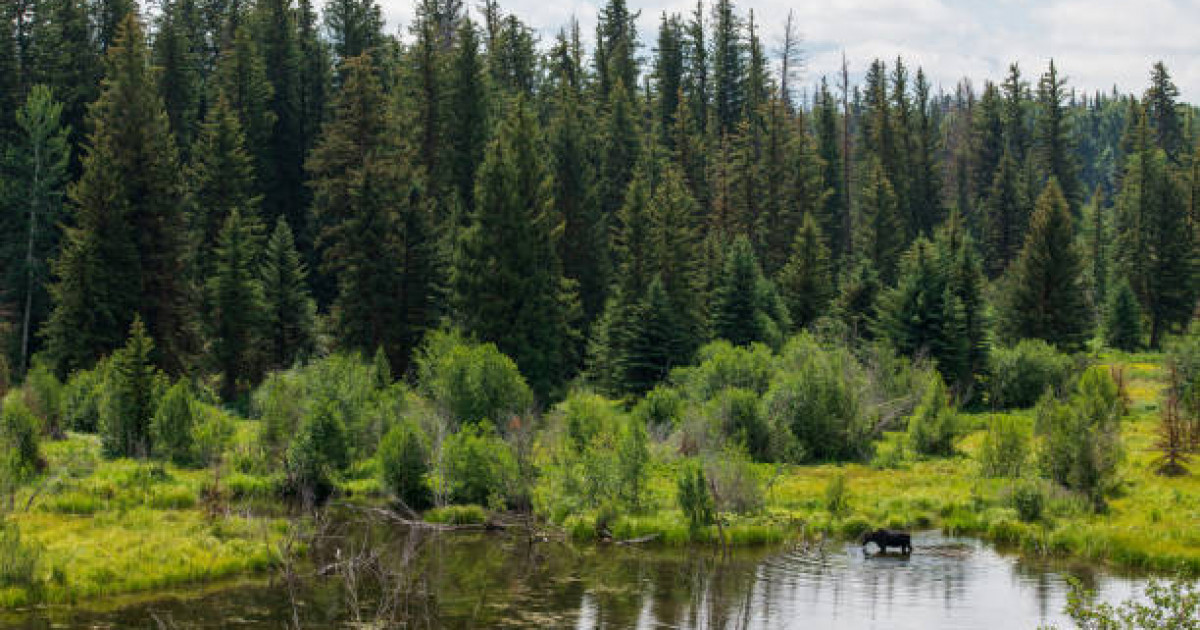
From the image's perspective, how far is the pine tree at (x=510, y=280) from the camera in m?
46.1

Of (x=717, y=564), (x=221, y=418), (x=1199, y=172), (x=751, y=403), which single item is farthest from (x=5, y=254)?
(x=1199, y=172)

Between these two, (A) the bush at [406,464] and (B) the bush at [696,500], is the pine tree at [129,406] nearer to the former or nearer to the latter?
(A) the bush at [406,464]

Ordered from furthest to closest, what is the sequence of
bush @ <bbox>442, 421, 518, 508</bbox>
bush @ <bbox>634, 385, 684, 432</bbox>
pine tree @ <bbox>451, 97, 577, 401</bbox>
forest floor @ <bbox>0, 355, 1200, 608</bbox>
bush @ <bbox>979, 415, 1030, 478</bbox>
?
1. pine tree @ <bbox>451, 97, 577, 401</bbox>
2. bush @ <bbox>634, 385, 684, 432</bbox>
3. bush @ <bbox>979, 415, 1030, 478</bbox>
4. bush @ <bbox>442, 421, 518, 508</bbox>
5. forest floor @ <bbox>0, 355, 1200, 608</bbox>

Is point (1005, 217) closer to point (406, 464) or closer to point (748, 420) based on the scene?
point (748, 420)

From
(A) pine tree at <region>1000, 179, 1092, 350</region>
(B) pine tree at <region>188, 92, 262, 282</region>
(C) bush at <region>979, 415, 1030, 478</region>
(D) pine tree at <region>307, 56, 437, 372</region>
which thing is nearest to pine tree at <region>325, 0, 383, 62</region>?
(B) pine tree at <region>188, 92, 262, 282</region>

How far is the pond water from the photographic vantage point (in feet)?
60.7

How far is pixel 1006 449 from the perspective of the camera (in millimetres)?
30047

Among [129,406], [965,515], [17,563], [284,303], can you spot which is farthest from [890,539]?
[284,303]

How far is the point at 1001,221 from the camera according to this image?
3442 inches

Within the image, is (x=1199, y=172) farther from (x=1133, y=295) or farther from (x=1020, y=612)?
(x=1020, y=612)

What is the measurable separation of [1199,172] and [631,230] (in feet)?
163

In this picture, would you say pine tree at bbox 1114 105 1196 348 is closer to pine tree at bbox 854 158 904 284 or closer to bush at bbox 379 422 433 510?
pine tree at bbox 854 158 904 284

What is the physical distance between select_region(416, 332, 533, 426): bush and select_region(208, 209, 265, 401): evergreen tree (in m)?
16.5

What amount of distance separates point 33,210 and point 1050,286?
172 ft
